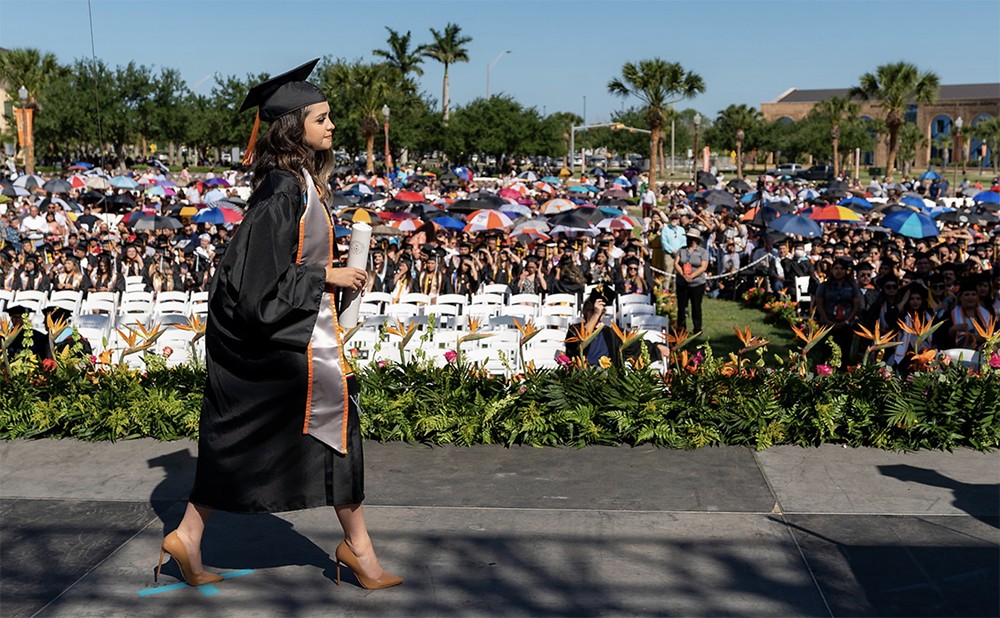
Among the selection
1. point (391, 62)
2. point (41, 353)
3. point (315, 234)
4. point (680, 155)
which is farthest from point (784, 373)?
point (680, 155)

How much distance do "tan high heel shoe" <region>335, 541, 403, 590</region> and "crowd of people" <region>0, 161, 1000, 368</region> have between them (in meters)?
5.78

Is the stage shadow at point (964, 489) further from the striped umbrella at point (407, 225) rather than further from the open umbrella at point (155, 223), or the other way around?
the open umbrella at point (155, 223)

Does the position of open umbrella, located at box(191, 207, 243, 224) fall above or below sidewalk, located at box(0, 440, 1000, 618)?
above

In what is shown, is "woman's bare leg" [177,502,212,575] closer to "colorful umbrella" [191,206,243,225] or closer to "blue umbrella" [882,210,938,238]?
"colorful umbrella" [191,206,243,225]

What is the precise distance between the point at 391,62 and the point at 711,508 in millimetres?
78087

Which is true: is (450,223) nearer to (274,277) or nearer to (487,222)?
(487,222)

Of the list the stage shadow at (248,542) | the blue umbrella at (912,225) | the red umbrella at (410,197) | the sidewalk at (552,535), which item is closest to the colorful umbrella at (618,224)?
the blue umbrella at (912,225)

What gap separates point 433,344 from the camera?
888cm

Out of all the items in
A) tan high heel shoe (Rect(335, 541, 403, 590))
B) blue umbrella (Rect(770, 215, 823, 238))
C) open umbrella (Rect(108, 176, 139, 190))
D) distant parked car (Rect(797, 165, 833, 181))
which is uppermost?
distant parked car (Rect(797, 165, 833, 181))

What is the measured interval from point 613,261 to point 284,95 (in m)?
11.8

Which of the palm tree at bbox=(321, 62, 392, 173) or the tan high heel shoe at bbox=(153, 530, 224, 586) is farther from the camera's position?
the palm tree at bbox=(321, 62, 392, 173)

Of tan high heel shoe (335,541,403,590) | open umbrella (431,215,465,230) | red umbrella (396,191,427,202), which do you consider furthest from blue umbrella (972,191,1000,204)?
tan high heel shoe (335,541,403,590)

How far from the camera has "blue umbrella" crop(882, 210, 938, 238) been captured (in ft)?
62.4

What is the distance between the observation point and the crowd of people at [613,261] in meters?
10.2
